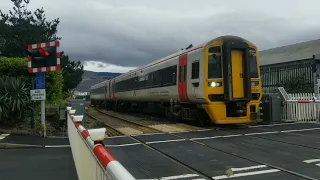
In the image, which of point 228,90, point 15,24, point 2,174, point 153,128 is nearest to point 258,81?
point 228,90

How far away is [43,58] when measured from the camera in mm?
12086

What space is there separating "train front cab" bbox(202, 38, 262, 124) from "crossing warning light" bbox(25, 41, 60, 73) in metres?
5.11

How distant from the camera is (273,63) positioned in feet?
78.0

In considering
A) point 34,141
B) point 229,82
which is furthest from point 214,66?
point 34,141

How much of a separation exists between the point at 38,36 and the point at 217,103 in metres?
22.8

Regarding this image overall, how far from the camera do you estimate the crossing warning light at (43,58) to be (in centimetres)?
1207

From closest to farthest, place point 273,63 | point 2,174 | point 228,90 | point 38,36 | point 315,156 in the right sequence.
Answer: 1. point 2,174
2. point 315,156
3. point 228,90
4. point 273,63
5. point 38,36

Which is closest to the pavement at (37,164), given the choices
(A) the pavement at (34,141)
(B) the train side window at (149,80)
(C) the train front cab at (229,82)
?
(A) the pavement at (34,141)

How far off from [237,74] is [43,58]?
6.72 metres

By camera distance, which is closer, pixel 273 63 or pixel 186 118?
pixel 186 118

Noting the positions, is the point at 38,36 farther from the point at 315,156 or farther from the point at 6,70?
the point at 315,156

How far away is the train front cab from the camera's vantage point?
12797 millimetres

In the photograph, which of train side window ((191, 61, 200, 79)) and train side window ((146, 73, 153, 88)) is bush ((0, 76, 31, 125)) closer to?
train side window ((191, 61, 200, 79))

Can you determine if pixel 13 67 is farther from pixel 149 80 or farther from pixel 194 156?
pixel 194 156
